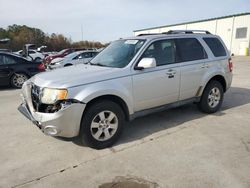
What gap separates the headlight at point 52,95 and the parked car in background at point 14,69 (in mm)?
6811

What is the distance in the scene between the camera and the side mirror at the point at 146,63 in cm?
412

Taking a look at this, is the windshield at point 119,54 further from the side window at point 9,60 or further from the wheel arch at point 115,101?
the side window at point 9,60

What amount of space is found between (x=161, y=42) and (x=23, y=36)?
5210 cm

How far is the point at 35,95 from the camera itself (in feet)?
12.8

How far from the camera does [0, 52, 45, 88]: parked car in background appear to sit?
9531 millimetres

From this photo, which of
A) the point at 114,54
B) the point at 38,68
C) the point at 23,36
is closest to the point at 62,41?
the point at 23,36

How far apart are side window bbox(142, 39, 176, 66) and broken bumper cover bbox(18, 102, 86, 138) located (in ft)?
5.32

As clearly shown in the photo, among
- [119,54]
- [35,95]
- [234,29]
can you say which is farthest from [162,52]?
[234,29]

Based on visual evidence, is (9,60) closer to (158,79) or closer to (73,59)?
(73,59)

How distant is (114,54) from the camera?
Answer: 15.6ft

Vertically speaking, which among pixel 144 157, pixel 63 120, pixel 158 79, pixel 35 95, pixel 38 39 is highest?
pixel 38 39

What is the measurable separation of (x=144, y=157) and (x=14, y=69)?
7874 millimetres

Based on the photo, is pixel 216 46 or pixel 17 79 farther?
pixel 17 79

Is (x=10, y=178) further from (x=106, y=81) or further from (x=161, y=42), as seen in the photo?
(x=161, y=42)
